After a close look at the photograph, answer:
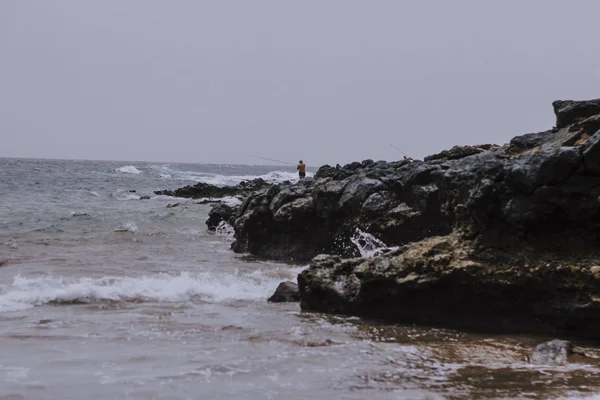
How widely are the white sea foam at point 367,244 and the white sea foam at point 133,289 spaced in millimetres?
2428

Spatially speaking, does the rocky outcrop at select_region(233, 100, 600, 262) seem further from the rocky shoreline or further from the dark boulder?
the dark boulder

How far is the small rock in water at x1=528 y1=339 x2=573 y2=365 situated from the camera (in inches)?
198

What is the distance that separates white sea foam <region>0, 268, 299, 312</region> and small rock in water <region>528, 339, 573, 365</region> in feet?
14.4

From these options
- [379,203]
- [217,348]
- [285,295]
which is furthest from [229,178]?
[217,348]

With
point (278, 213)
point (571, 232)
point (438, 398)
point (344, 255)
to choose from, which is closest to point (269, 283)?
point (344, 255)

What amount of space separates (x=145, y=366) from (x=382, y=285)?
3.20 metres

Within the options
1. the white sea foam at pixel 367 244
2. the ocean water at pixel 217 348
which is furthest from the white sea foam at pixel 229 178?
the ocean water at pixel 217 348

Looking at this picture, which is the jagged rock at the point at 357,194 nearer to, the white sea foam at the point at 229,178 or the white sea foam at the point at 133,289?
the white sea foam at the point at 133,289

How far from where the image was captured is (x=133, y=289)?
881 centimetres

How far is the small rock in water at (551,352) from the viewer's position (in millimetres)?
5027

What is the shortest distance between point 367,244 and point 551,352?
21.7 ft

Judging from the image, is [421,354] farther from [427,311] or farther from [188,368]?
[188,368]

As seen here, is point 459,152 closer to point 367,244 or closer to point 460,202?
point 367,244

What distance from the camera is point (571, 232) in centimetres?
624
